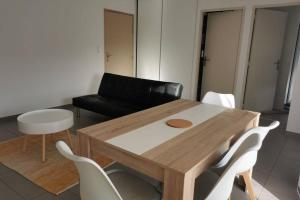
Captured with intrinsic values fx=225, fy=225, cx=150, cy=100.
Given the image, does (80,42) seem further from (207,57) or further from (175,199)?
(175,199)

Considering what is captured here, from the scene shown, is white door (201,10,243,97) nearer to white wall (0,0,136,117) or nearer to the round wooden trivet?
white wall (0,0,136,117)

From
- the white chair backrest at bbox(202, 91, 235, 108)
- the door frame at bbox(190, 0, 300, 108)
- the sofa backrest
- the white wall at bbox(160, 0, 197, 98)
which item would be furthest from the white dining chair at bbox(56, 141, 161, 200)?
the white wall at bbox(160, 0, 197, 98)

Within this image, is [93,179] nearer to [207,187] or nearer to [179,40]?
[207,187]

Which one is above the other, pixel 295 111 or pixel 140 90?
pixel 140 90

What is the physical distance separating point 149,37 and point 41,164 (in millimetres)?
3997

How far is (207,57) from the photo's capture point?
4906 mm

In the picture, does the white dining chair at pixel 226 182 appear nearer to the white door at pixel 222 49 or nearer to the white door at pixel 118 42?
the white door at pixel 222 49

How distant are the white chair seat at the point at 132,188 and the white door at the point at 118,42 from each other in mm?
4079

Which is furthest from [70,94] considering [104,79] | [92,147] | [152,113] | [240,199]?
[240,199]

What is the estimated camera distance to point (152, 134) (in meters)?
1.51

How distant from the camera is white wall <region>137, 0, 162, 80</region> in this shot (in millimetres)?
5289

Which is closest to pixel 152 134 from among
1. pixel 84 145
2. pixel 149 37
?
pixel 84 145

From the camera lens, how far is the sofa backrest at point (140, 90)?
10.8 ft

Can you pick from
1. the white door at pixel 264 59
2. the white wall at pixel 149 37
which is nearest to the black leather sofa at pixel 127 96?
the white wall at pixel 149 37
